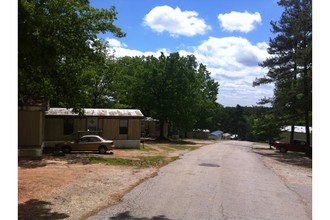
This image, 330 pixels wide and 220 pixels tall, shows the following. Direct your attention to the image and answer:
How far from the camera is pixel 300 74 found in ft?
125

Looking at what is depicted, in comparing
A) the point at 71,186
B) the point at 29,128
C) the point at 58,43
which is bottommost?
the point at 71,186

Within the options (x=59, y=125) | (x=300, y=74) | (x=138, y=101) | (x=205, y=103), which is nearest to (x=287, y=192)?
(x=59, y=125)

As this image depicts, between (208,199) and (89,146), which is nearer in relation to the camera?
(208,199)

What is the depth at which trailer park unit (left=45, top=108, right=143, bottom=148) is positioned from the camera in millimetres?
30531

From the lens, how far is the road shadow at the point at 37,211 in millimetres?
9094

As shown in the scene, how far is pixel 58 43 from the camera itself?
12688 mm

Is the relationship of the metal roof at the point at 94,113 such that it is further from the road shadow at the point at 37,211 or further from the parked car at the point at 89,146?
the road shadow at the point at 37,211

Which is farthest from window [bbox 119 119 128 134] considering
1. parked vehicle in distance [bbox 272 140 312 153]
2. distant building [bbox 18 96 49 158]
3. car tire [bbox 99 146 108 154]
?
parked vehicle in distance [bbox 272 140 312 153]

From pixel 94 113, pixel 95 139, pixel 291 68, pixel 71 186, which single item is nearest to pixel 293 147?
pixel 291 68

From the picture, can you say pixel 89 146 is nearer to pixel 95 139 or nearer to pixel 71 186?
pixel 95 139

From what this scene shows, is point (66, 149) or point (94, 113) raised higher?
point (94, 113)

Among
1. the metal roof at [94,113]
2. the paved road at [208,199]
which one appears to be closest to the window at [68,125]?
the metal roof at [94,113]

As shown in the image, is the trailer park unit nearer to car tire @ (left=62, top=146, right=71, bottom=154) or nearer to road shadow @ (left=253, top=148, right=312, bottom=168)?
car tire @ (left=62, top=146, right=71, bottom=154)

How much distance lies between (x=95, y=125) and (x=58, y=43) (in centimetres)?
2003
